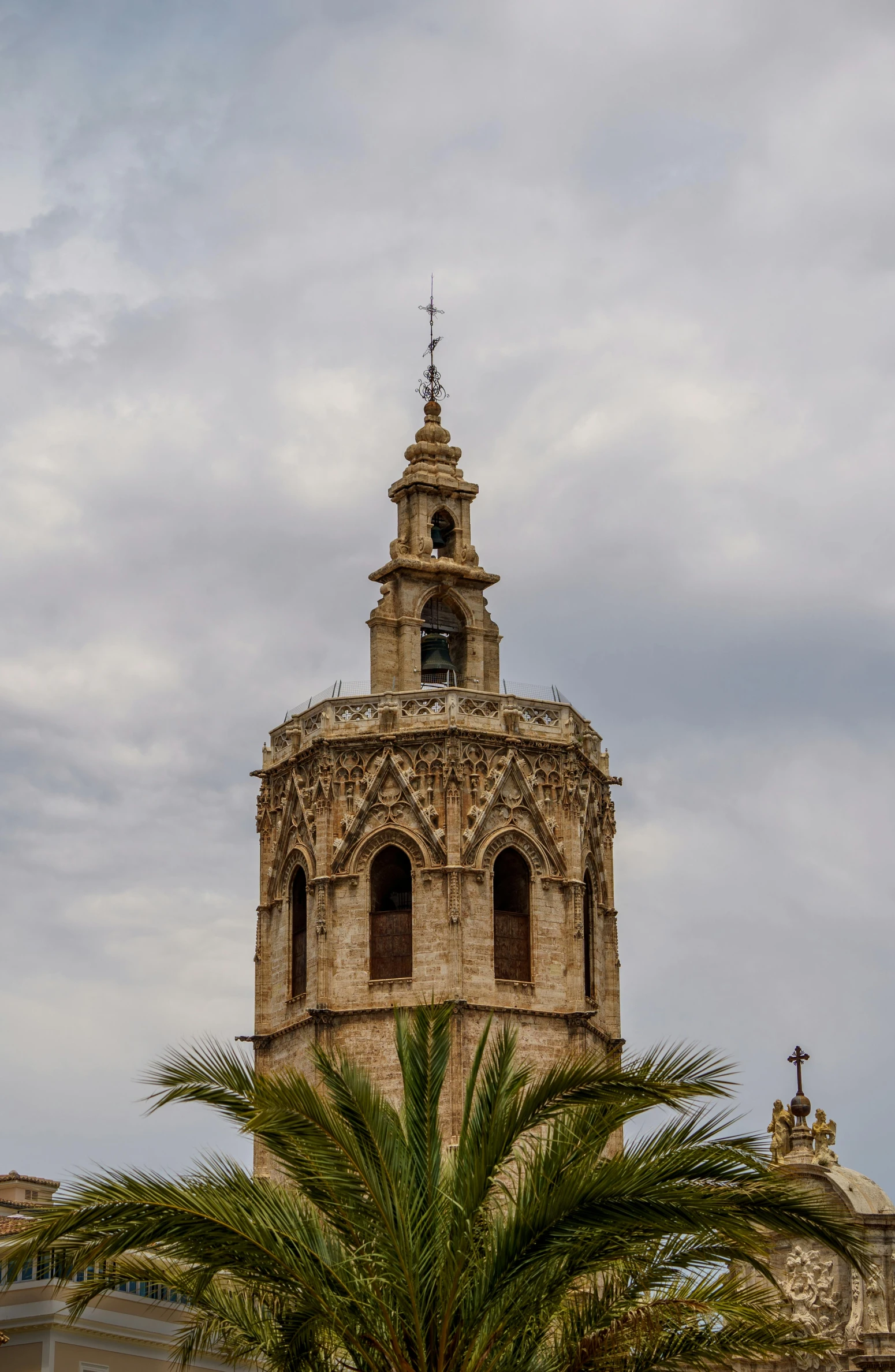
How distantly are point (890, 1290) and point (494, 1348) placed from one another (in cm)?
2481

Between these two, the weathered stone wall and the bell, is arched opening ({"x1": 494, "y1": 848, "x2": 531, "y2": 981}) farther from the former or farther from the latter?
the bell

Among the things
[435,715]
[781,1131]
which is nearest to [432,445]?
[435,715]

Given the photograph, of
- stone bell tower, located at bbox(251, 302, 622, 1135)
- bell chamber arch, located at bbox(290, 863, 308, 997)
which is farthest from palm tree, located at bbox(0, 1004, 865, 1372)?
bell chamber arch, located at bbox(290, 863, 308, 997)

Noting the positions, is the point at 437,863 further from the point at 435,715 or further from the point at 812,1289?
the point at 812,1289

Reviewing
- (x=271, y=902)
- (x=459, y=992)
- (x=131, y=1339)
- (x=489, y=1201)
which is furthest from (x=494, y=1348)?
(x=271, y=902)

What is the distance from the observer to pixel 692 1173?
71.9 ft

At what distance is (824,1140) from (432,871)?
41.9ft

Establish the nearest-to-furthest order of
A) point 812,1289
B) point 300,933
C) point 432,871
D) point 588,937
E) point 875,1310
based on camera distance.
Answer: point 875,1310
point 812,1289
point 432,871
point 300,933
point 588,937

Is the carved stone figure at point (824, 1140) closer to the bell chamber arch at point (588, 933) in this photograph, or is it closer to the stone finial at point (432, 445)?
the bell chamber arch at point (588, 933)

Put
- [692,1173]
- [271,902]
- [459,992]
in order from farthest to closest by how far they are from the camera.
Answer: [271,902] < [459,992] < [692,1173]

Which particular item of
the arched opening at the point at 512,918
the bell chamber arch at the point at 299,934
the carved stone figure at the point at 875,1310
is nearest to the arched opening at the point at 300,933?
the bell chamber arch at the point at 299,934

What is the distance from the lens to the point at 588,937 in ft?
190

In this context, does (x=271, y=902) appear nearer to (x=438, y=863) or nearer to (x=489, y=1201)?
(x=438, y=863)

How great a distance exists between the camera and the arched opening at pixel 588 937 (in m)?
57.2
